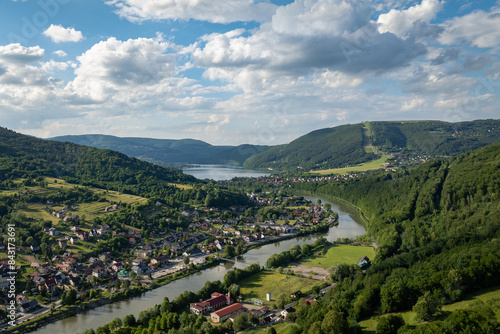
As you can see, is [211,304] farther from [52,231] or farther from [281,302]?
[52,231]

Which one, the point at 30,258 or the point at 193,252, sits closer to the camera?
the point at 30,258

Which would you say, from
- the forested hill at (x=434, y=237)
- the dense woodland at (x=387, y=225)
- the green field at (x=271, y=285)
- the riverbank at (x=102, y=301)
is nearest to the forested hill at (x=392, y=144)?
the dense woodland at (x=387, y=225)

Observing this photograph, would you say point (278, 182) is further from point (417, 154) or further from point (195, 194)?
point (417, 154)

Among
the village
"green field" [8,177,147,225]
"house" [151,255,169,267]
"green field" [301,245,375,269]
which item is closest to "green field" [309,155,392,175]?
the village

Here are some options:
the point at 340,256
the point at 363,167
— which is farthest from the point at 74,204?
the point at 363,167

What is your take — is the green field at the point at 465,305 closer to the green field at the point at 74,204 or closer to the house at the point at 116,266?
the house at the point at 116,266

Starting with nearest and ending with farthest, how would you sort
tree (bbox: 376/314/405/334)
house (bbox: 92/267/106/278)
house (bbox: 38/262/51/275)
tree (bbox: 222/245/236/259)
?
tree (bbox: 376/314/405/334) → house (bbox: 38/262/51/275) → house (bbox: 92/267/106/278) → tree (bbox: 222/245/236/259)

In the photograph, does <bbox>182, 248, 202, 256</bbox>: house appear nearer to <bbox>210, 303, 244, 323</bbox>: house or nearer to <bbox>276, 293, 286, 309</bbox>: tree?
<bbox>210, 303, 244, 323</bbox>: house
